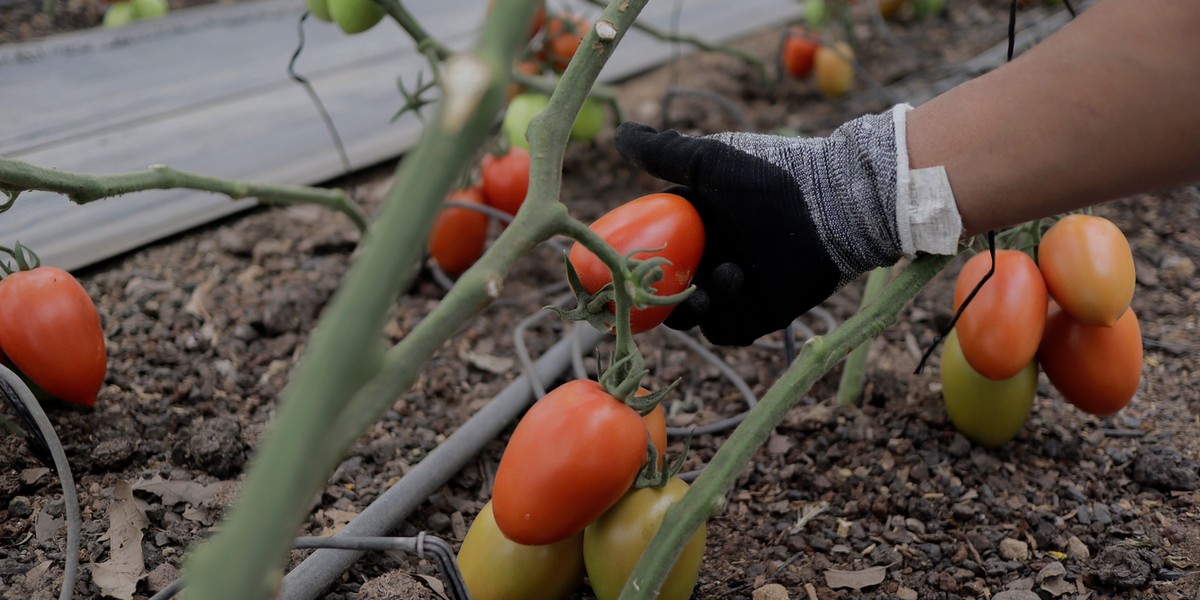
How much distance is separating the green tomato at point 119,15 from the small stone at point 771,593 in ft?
8.77

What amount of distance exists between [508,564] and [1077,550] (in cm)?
77

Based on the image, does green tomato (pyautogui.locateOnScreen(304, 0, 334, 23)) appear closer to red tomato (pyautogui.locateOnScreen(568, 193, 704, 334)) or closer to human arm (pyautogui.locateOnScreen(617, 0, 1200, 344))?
human arm (pyautogui.locateOnScreen(617, 0, 1200, 344))

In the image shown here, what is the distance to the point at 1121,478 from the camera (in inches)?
55.7

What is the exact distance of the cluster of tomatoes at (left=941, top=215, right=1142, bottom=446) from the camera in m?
1.20

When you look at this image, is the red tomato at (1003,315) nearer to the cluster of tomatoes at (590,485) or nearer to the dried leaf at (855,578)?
the dried leaf at (855,578)

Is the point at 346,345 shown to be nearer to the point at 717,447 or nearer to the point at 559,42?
the point at 717,447

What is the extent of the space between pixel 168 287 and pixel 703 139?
1.16 m

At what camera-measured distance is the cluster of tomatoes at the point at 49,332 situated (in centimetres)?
122

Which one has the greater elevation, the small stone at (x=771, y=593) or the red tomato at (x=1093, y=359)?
the red tomato at (x=1093, y=359)

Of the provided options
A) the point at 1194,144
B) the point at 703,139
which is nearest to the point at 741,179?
the point at 703,139

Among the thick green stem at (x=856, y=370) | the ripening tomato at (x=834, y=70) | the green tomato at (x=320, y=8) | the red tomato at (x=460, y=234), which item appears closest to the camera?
the thick green stem at (x=856, y=370)

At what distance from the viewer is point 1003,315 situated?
1220 mm

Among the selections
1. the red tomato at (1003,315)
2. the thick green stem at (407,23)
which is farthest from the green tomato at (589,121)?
the red tomato at (1003,315)

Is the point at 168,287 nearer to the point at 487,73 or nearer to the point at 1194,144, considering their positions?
the point at 487,73
